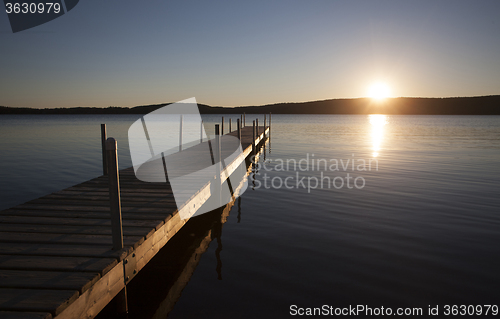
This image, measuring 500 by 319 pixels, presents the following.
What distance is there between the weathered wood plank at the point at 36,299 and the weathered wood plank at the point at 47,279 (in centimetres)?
6

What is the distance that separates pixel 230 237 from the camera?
6.99 metres

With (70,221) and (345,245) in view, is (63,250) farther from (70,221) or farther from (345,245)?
(345,245)

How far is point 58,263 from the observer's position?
3.28 metres

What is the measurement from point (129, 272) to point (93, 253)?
454 mm

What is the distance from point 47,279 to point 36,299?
33 centimetres

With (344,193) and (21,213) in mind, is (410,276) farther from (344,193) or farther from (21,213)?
(21,213)

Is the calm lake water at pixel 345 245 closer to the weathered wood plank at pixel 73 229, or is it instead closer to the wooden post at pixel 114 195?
the weathered wood plank at pixel 73 229

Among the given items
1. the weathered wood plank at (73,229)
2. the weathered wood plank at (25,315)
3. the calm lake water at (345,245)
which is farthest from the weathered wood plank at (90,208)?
the weathered wood plank at (25,315)

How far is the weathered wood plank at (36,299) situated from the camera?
2.54 meters

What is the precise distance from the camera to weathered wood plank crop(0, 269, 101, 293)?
2.85 metres

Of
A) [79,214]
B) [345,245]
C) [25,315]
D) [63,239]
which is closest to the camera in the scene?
[25,315]

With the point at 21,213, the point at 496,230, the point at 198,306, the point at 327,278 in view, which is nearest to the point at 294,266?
the point at 327,278

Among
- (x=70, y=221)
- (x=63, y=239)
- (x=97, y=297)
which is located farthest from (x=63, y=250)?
(x=70, y=221)

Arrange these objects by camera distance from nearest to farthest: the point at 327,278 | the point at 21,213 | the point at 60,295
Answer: the point at 60,295 < the point at 21,213 < the point at 327,278
